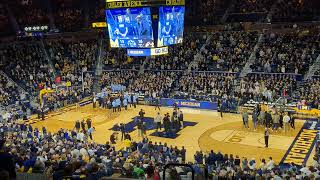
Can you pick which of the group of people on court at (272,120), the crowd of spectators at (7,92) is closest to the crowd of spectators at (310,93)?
the group of people on court at (272,120)

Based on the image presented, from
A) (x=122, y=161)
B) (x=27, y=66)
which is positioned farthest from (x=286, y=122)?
(x=27, y=66)

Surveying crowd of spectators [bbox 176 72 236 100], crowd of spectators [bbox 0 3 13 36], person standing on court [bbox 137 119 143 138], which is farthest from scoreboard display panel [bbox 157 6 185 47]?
crowd of spectators [bbox 0 3 13 36]

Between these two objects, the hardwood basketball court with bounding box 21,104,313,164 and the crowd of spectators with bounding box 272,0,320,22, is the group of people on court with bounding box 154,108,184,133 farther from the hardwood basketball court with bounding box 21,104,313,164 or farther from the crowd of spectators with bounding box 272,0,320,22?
the crowd of spectators with bounding box 272,0,320,22

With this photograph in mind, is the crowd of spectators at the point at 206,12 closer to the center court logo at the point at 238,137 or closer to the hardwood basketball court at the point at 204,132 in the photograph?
the hardwood basketball court at the point at 204,132

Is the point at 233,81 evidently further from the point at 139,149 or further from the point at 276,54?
the point at 139,149

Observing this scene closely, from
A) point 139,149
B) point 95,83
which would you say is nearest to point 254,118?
point 139,149

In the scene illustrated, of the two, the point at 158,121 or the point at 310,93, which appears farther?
the point at 310,93

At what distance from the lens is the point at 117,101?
3341 centimetres

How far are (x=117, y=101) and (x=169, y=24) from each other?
26.7 ft

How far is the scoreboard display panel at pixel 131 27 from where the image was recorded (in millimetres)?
29016

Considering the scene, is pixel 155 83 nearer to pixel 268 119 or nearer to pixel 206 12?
pixel 206 12

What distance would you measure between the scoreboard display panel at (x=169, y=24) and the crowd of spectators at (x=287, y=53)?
31.4 feet

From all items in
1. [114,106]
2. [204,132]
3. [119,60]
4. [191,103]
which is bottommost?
[204,132]

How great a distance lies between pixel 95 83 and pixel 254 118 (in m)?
20.8
